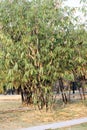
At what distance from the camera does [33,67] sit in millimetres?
11586

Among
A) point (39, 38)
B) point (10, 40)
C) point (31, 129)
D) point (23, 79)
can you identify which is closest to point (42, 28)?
point (39, 38)

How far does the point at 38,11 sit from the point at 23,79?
104 inches

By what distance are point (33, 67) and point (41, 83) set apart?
3.68ft

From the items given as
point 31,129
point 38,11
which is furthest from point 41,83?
point 31,129

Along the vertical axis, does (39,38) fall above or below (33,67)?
above

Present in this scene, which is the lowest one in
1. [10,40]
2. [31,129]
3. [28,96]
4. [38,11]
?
[31,129]

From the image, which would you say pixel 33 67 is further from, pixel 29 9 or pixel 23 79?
pixel 29 9

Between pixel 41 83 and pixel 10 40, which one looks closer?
pixel 10 40

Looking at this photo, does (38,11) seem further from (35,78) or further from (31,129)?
(31,129)

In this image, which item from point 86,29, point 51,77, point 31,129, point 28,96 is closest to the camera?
point 31,129

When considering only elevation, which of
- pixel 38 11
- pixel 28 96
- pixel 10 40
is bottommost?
pixel 28 96

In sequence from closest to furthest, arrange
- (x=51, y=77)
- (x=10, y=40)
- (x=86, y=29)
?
(x=10, y=40), (x=51, y=77), (x=86, y=29)

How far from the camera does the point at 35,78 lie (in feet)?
39.9

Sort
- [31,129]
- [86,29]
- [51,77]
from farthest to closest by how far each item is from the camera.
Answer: [86,29], [51,77], [31,129]
